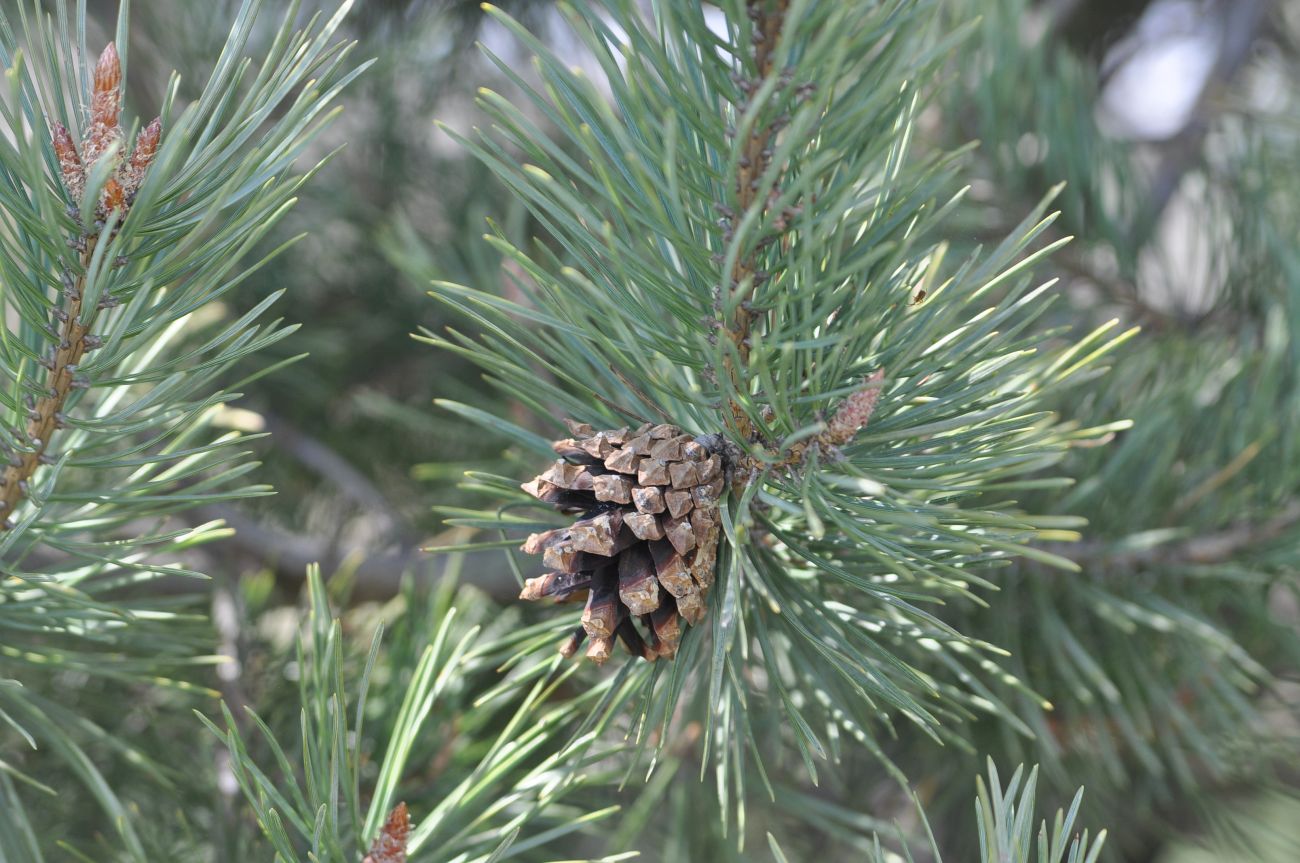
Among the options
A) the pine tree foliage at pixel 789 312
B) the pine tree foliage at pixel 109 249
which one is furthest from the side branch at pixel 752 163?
the pine tree foliage at pixel 109 249

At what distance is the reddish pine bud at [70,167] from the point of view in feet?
1.00

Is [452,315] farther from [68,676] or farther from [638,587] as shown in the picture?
[638,587]

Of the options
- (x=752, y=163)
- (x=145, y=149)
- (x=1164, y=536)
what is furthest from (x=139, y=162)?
(x=1164, y=536)

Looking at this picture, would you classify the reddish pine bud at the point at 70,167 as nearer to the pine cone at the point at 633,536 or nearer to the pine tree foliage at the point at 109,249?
the pine tree foliage at the point at 109,249

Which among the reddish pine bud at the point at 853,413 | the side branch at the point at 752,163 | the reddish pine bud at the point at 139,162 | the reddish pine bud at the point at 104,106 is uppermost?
the reddish pine bud at the point at 104,106

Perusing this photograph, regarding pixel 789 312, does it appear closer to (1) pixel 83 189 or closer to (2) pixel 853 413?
(2) pixel 853 413

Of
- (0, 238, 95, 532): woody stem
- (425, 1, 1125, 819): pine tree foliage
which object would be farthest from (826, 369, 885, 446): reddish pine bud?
(0, 238, 95, 532): woody stem

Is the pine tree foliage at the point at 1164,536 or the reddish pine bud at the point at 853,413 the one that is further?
the pine tree foliage at the point at 1164,536

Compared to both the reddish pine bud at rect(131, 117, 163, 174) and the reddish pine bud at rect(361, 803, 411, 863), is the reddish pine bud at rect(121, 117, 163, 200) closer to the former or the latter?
the reddish pine bud at rect(131, 117, 163, 174)

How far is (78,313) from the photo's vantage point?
31 cm

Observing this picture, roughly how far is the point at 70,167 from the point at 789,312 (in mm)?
231

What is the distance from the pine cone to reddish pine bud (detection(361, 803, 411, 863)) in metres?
0.08

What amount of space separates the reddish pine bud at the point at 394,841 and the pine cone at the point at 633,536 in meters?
0.08

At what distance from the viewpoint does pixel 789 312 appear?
0.32 meters
